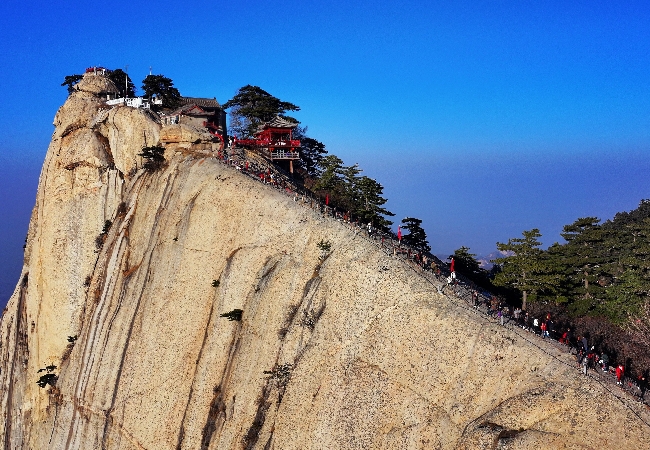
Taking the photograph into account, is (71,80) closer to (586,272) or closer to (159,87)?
(159,87)

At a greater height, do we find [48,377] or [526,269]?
[526,269]

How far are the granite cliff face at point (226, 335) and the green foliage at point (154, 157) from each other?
36.7 inches

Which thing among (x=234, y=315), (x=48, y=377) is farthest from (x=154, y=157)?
(x=48, y=377)

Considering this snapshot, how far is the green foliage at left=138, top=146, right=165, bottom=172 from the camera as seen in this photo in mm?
54156


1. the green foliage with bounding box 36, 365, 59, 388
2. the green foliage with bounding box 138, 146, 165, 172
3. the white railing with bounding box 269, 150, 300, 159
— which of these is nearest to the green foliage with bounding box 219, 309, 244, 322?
the green foliage with bounding box 138, 146, 165, 172

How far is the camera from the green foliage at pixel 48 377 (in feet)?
180

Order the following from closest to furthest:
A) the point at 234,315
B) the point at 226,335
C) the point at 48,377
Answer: the point at 234,315
the point at 226,335
the point at 48,377

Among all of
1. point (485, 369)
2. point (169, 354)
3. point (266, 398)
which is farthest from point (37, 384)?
point (485, 369)

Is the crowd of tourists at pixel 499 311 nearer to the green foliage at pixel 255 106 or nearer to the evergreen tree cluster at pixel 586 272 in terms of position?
the evergreen tree cluster at pixel 586 272

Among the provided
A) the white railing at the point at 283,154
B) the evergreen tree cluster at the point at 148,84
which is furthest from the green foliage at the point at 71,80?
the white railing at the point at 283,154

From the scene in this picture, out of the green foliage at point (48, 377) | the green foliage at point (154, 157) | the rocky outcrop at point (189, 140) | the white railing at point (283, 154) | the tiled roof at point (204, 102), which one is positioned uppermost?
the tiled roof at point (204, 102)

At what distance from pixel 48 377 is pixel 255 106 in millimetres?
41553

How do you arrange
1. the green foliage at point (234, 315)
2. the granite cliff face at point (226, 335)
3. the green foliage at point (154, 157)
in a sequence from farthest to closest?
the green foliage at point (154, 157)
the green foliage at point (234, 315)
the granite cliff face at point (226, 335)

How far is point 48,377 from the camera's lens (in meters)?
55.3
